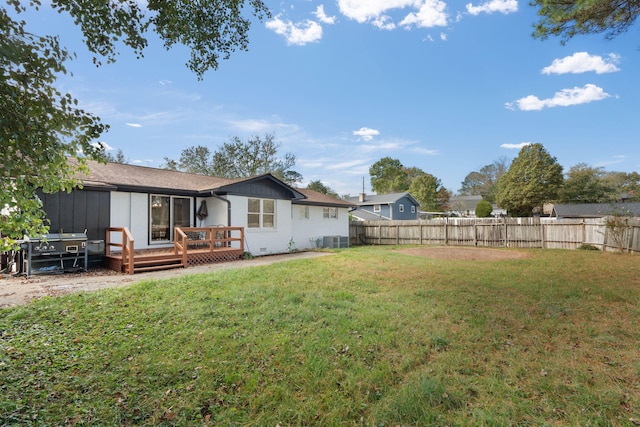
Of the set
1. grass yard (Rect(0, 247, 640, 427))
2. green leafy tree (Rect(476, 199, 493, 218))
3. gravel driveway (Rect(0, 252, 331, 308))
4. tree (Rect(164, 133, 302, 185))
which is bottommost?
grass yard (Rect(0, 247, 640, 427))

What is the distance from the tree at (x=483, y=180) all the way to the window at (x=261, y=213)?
50912mm

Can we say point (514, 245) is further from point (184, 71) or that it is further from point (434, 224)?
point (184, 71)

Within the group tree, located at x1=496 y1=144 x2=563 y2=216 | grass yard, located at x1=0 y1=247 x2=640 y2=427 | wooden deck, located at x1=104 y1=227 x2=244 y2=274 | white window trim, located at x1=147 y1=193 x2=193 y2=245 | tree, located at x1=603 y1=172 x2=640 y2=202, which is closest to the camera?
grass yard, located at x1=0 y1=247 x2=640 y2=427

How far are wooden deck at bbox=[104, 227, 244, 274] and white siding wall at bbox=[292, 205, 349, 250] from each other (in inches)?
160

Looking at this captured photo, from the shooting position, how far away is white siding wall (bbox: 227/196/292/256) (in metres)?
11.6

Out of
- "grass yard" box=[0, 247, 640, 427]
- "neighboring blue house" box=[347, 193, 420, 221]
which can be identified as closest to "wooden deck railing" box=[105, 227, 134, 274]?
"grass yard" box=[0, 247, 640, 427]

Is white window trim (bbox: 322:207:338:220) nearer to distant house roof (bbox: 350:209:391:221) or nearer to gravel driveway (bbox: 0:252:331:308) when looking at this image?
gravel driveway (bbox: 0:252:331:308)

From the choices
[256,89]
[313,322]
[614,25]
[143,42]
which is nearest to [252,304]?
[313,322]

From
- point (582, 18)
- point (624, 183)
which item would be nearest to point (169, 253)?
point (582, 18)

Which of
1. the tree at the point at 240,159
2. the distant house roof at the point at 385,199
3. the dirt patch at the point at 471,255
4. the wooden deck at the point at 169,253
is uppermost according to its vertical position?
the tree at the point at 240,159

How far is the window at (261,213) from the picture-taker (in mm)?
12289

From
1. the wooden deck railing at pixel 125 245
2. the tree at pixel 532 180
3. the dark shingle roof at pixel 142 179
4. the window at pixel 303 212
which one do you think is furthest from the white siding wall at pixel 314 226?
the tree at pixel 532 180

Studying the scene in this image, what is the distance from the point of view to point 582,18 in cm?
610

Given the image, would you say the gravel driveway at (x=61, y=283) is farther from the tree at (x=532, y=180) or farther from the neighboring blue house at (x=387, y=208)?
the tree at (x=532, y=180)
